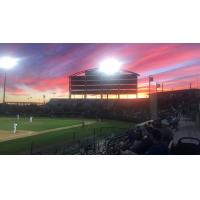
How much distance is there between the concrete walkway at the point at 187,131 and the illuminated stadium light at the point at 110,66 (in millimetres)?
1160

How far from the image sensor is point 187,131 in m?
4.59

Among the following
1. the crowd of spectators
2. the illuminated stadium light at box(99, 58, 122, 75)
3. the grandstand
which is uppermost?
the illuminated stadium light at box(99, 58, 122, 75)

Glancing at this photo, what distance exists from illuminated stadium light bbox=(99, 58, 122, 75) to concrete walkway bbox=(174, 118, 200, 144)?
1160mm

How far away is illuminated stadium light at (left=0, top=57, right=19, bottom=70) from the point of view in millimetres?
4582

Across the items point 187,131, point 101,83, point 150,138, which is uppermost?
point 101,83

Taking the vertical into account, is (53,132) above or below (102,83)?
below

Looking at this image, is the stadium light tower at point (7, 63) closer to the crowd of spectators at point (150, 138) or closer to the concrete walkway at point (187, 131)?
the crowd of spectators at point (150, 138)

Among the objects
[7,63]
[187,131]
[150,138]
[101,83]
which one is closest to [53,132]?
[101,83]

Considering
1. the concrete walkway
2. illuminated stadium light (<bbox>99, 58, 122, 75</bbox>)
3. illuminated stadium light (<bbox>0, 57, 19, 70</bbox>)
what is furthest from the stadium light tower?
the concrete walkway

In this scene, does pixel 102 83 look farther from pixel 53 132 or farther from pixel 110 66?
pixel 53 132

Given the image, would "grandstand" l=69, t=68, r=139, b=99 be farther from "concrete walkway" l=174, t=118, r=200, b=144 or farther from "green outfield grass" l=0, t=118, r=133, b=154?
"concrete walkway" l=174, t=118, r=200, b=144

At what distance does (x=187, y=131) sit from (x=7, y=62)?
2578 millimetres

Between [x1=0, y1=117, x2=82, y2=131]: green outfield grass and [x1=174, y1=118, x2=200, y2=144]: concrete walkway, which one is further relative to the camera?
[x1=0, y1=117, x2=82, y2=131]: green outfield grass
